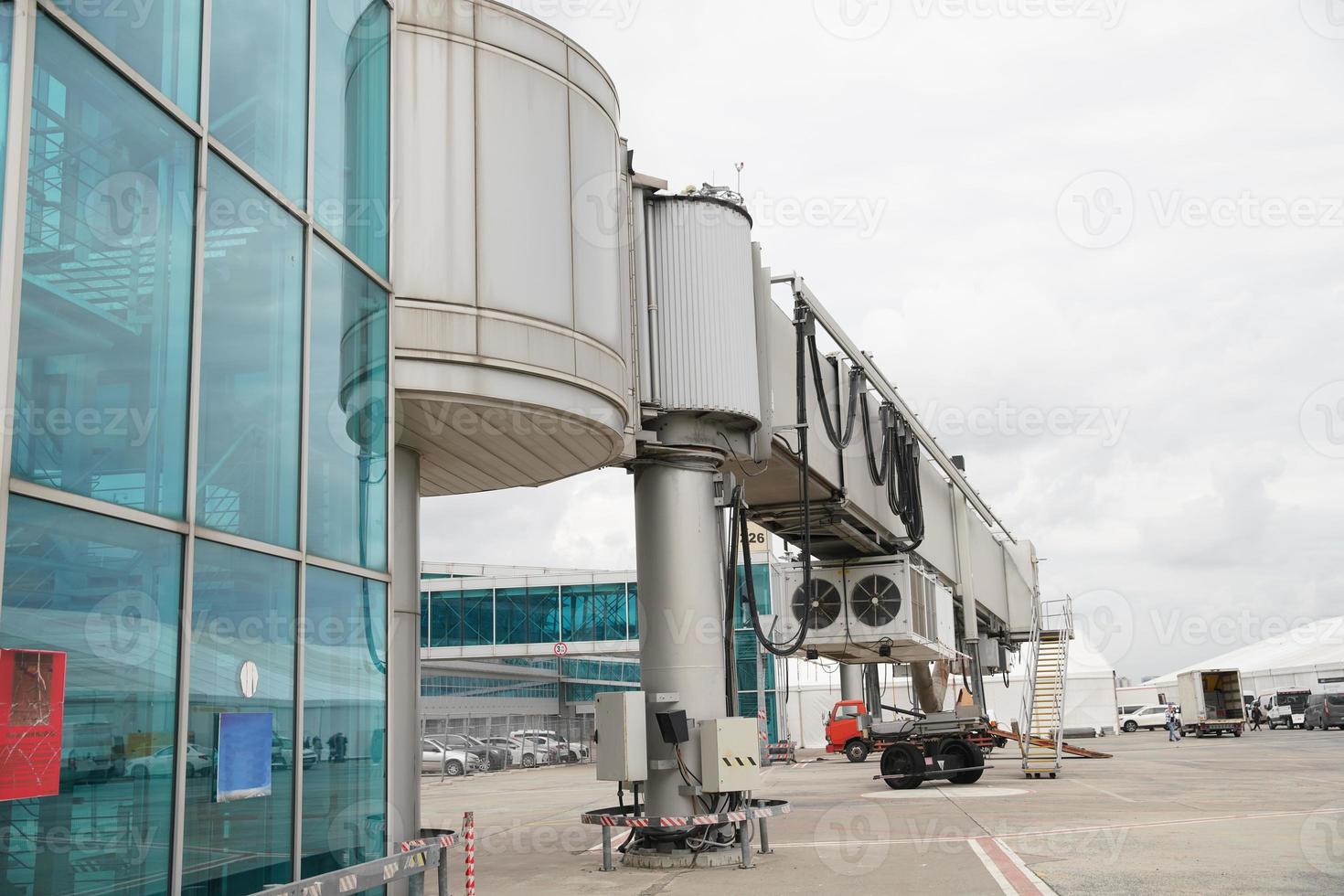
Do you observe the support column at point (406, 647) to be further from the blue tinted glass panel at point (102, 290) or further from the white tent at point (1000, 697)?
the white tent at point (1000, 697)

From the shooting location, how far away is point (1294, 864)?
12.3 metres

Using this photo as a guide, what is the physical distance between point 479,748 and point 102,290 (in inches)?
1707

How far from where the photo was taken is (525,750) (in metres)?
50.6

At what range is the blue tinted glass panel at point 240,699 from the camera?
684 cm

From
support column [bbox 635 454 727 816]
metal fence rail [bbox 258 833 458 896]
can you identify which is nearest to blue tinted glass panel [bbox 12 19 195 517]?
metal fence rail [bbox 258 833 458 896]

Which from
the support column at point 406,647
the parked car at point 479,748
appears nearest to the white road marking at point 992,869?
the support column at point 406,647

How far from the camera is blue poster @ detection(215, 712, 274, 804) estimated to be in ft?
A: 23.3

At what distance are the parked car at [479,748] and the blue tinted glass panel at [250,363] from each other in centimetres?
3956

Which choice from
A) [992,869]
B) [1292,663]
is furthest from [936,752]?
[1292,663]

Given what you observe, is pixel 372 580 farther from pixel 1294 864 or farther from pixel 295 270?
pixel 1294 864

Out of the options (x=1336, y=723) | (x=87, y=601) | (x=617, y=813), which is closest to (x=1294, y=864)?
(x=617, y=813)

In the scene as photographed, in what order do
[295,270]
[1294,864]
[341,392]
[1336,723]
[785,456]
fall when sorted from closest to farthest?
[295,270] → [341,392] → [1294,864] → [785,456] → [1336,723]

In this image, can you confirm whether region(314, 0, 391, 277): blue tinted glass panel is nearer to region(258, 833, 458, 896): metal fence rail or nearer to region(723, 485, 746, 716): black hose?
region(258, 833, 458, 896): metal fence rail

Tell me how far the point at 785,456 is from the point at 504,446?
567 cm
